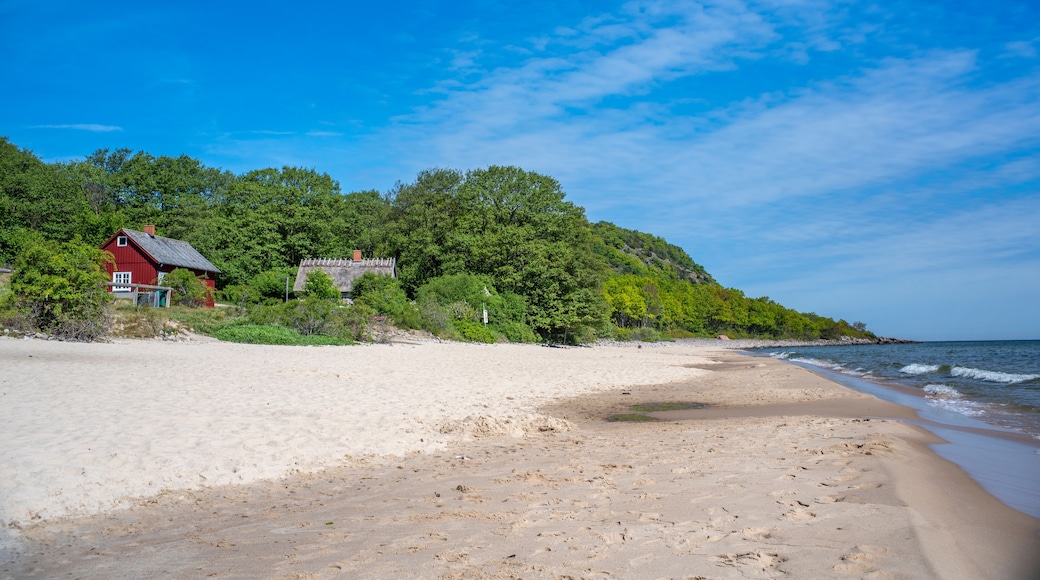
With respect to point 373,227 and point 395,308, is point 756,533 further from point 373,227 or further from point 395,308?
point 373,227

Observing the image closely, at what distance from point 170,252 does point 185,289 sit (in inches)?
419

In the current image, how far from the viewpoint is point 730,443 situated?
7.14 metres

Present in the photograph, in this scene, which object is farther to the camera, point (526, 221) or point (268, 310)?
point (526, 221)

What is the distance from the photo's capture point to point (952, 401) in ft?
44.6

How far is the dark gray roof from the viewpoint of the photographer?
37625 mm

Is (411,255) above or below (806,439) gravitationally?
above

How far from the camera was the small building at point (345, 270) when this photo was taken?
4022cm

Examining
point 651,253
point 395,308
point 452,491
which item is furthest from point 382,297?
point 651,253

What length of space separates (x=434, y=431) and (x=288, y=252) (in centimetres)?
4357

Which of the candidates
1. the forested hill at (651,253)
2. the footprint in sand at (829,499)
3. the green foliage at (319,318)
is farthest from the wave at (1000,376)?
the forested hill at (651,253)

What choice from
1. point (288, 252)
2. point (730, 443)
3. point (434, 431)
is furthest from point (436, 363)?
point (288, 252)

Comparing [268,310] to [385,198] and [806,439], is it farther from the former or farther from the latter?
[385,198]

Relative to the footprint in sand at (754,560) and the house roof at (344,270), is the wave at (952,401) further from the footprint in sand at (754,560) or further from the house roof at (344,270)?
the house roof at (344,270)

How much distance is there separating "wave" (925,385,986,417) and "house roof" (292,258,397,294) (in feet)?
101
